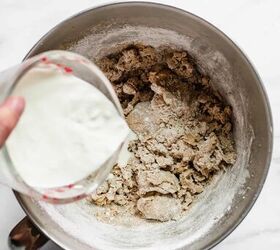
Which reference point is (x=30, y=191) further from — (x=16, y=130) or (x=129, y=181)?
(x=129, y=181)

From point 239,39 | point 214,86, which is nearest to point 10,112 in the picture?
point 214,86

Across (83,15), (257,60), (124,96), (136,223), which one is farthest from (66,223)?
(257,60)

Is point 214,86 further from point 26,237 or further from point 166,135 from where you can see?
point 26,237

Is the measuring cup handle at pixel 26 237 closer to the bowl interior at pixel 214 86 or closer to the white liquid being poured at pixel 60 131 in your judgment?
the bowl interior at pixel 214 86

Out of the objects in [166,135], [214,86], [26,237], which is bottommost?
[26,237]

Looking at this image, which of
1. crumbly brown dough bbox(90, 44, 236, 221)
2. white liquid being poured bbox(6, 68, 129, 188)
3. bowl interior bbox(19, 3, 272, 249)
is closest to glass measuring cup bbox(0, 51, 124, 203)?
white liquid being poured bbox(6, 68, 129, 188)

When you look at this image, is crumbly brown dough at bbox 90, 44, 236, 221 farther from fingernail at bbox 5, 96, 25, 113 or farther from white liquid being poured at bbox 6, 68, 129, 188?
fingernail at bbox 5, 96, 25, 113
